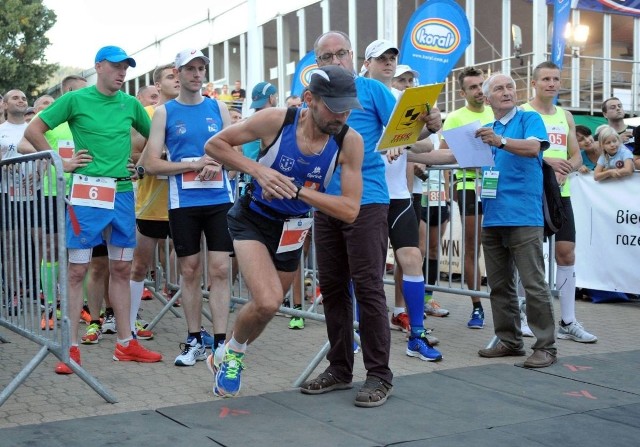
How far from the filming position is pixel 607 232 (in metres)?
9.98

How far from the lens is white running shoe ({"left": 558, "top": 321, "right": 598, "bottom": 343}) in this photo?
23.9 ft

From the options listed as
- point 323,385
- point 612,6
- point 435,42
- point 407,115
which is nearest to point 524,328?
point 323,385

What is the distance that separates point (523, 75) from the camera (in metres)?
21.5

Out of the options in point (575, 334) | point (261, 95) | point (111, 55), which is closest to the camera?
point (111, 55)

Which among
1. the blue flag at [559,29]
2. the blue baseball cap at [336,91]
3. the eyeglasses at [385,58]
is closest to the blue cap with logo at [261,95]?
the eyeglasses at [385,58]

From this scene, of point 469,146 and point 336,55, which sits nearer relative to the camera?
point 336,55

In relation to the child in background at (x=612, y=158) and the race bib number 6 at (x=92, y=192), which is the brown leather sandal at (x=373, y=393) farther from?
the child in background at (x=612, y=158)

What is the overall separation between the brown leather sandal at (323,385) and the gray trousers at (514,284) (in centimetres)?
165

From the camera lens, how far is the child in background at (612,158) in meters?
9.77

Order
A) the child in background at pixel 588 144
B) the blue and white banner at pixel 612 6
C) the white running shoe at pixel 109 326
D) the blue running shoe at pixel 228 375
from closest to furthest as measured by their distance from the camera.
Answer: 1. the blue running shoe at pixel 228 375
2. the white running shoe at pixel 109 326
3. the child in background at pixel 588 144
4. the blue and white banner at pixel 612 6

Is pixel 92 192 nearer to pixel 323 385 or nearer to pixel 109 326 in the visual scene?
pixel 109 326

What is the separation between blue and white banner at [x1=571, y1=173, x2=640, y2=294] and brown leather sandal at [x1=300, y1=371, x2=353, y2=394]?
536cm

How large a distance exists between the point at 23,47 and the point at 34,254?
3995 centimetres

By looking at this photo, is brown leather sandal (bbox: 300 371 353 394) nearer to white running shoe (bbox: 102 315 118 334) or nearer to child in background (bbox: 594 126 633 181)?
white running shoe (bbox: 102 315 118 334)
